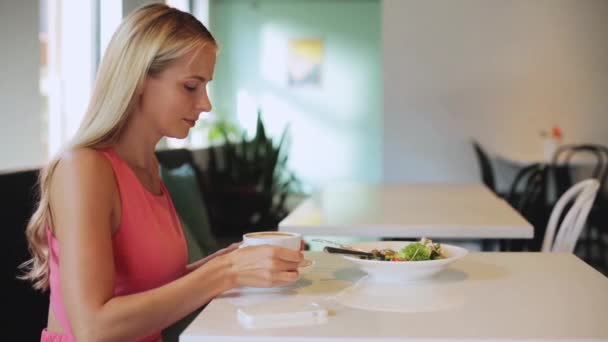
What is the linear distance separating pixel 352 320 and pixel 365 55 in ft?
28.0

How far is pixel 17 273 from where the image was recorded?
6.35ft

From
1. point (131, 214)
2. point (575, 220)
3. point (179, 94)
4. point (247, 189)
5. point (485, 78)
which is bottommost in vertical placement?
point (247, 189)

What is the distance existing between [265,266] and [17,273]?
3.28 feet

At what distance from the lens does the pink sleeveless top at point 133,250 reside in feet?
4.39

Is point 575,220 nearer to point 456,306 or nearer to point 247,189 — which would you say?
point 456,306

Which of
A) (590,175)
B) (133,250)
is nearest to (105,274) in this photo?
(133,250)

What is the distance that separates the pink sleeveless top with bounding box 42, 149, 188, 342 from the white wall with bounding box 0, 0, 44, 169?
2363 millimetres

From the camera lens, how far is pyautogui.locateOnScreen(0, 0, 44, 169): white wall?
137 inches

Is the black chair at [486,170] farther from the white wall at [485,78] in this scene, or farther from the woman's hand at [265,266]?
the woman's hand at [265,266]

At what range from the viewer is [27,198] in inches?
83.0

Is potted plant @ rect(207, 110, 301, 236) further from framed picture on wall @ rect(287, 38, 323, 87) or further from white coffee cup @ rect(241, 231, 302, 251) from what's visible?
framed picture on wall @ rect(287, 38, 323, 87)

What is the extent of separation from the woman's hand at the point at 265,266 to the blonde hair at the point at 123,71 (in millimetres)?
343

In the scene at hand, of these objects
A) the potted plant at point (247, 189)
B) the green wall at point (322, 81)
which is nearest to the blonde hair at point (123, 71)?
the potted plant at point (247, 189)

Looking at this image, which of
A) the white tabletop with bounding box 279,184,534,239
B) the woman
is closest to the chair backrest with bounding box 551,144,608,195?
the white tabletop with bounding box 279,184,534,239
